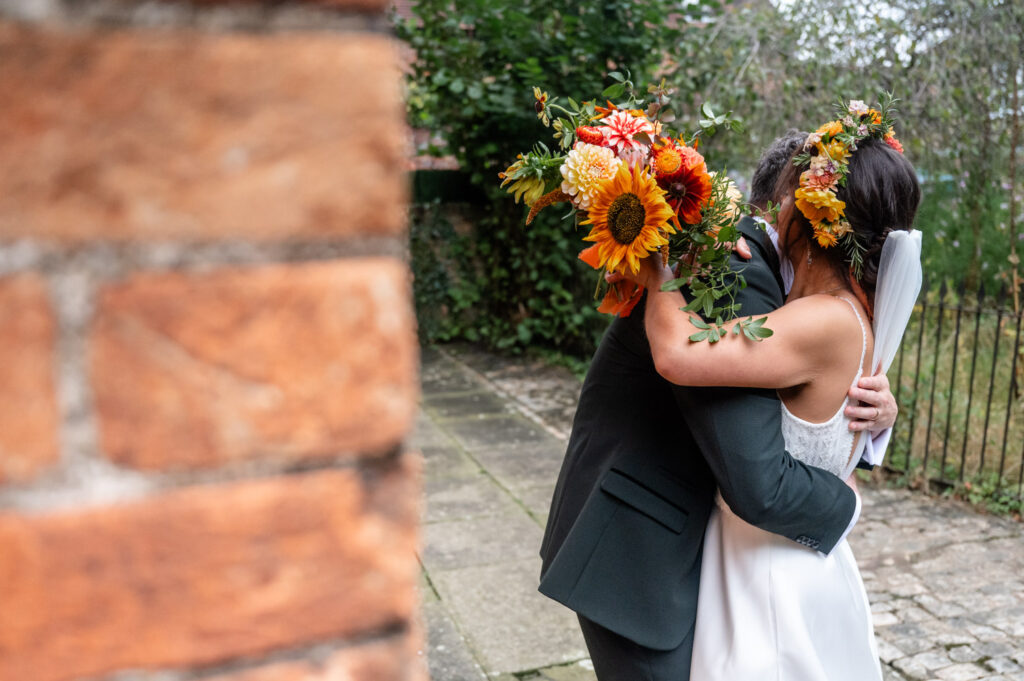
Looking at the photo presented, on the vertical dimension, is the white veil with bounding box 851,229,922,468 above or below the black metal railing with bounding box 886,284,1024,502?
above

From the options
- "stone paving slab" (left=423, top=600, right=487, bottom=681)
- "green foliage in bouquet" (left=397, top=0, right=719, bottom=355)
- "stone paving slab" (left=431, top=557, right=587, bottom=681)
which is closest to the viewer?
"stone paving slab" (left=423, top=600, right=487, bottom=681)

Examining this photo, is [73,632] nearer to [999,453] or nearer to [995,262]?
[999,453]

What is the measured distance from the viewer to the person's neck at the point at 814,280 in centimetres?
196

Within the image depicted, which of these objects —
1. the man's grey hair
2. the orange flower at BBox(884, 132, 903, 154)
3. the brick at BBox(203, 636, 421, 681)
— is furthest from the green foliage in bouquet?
the brick at BBox(203, 636, 421, 681)

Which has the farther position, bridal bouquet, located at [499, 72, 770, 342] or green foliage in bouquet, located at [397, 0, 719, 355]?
green foliage in bouquet, located at [397, 0, 719, 355]

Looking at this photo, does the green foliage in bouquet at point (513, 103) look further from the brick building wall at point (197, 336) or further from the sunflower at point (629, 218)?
the brick building wall at point (197, 336)

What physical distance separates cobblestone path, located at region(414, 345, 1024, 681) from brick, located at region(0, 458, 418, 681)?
9.49 ft

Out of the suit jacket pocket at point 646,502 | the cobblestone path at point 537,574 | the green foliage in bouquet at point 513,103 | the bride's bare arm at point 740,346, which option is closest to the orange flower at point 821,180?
the bride's bare arm at point 740,346

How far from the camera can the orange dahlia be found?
1.76 meters

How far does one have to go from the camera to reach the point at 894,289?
1977 millimetres

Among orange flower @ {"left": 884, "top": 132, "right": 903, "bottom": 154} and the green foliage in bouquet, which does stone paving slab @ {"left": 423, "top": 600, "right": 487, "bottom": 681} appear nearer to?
orange flower @ {"left": 884, "top": 132, "right": 903, "bottom": 154}

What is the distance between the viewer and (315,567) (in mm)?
520

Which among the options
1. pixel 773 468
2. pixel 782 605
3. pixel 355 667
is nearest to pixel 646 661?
pixel 782 605

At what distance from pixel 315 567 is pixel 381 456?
0.08 metres
